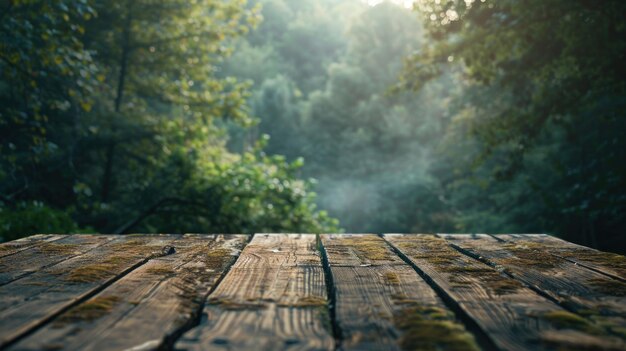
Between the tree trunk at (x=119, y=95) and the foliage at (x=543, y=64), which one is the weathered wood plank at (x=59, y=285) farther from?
the tree trunk at (x=119, y=95)

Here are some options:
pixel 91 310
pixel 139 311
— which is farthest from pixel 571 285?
pixel 91 310

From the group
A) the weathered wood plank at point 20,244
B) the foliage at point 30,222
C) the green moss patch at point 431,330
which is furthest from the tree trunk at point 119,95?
the green moss patch at point 431,330

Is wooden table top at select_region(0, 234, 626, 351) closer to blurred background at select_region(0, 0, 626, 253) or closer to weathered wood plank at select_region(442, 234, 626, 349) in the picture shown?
weathered wood plank at select_region(442, 234, 626, 349)

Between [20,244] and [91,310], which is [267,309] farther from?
[20,244]

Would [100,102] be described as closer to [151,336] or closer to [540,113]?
[540,113]

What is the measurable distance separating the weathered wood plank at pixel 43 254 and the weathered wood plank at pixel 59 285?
0.18 feet

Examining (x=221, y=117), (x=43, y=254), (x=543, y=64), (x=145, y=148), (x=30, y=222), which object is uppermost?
(x=221, y=117)

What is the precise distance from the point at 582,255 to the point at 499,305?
107 cm

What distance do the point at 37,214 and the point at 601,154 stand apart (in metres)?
7.58

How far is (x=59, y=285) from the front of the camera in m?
1.50

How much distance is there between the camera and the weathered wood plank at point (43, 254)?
1.71 m

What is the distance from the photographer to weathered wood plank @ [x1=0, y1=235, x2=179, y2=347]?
115 cm

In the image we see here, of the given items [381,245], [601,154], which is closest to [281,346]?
[381,245]

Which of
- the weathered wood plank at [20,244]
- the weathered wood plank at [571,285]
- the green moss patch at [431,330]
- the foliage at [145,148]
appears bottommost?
the green moss patch at [431,330]
